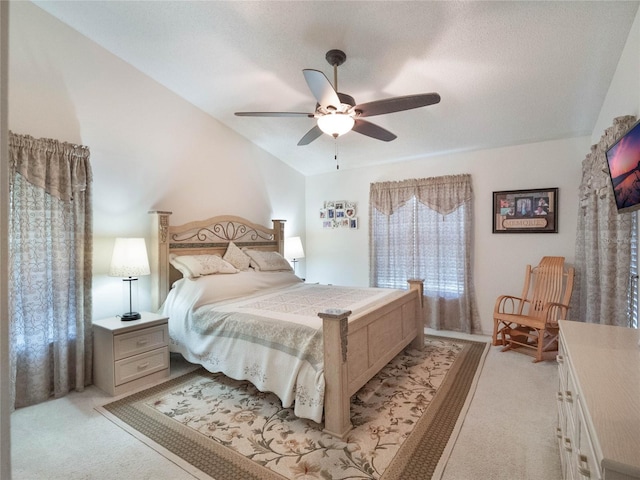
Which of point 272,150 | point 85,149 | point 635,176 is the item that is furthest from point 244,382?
point 272,150

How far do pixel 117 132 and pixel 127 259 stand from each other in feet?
4.31

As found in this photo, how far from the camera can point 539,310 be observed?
3594 mm

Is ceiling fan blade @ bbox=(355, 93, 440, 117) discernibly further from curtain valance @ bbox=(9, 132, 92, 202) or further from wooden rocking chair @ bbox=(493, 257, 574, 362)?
wooden rocking chair @ bbox=(493, 257, 574, 362)

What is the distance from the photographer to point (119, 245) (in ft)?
9.26

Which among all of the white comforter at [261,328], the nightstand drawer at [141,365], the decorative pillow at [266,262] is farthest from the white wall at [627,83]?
the nightstand drawer at [141,365]

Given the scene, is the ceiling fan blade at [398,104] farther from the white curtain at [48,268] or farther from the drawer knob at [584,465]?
the white curtain at [48,268]

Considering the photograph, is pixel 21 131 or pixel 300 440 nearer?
pixel 300 440

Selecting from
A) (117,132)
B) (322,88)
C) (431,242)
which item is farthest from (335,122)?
(431,242)

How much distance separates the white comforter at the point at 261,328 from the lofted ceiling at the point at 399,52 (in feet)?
6.68

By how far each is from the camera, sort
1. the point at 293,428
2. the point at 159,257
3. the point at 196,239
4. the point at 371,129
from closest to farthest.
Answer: the point at 293,428 < the point at 371,129 < the point at 159,257 < the point at 196,239

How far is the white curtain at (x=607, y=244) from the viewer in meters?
2.14

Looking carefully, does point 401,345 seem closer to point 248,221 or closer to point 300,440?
point 300,440

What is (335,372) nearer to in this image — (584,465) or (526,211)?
(584,465)

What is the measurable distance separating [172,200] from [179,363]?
180 cm
